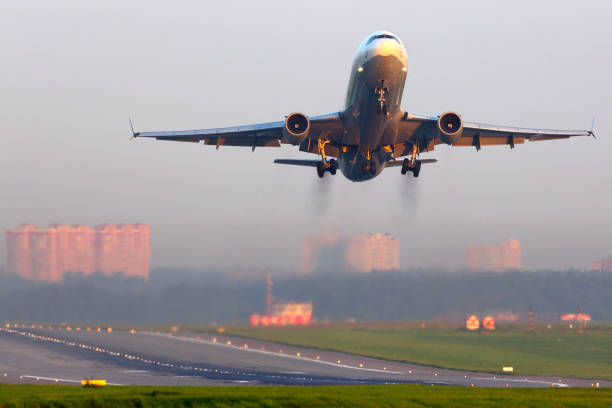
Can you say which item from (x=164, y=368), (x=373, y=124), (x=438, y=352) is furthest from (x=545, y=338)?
(x=373, y=124)

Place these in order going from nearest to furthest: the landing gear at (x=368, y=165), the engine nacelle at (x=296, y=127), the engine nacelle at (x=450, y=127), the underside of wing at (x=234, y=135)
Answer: the engine nacelle at (x=296, y=127) → the engine nacelle at (x=450, y=127) → the landing gear at (x=368, y=165) → the underside of wing at (x=234, y=135)

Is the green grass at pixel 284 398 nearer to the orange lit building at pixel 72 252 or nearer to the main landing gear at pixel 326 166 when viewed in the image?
the main landing gear at pixel 326 166

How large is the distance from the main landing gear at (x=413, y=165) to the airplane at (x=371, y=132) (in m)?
0.06

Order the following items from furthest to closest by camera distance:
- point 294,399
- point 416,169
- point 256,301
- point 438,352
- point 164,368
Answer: point 438,352 < point 256,301 < point 164,368 < point 416,169 < point 294,399

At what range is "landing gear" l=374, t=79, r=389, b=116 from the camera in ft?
150

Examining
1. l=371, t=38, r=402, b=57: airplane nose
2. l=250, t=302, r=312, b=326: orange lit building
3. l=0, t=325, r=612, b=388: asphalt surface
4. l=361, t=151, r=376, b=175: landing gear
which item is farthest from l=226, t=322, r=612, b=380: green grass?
l=371, t=38, r=402, b=57: airplane nose

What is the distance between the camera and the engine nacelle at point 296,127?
162 feet

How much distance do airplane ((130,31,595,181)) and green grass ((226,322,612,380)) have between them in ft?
106

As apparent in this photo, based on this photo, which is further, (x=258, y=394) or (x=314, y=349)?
(x=314, y=349)

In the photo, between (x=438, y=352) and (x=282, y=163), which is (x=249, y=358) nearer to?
(x=438, y=352)

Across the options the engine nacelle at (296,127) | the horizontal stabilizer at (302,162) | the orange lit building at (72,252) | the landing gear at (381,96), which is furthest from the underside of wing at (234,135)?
the orange lit building at (72,252)

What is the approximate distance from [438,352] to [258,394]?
58777mm

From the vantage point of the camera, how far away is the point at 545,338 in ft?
318

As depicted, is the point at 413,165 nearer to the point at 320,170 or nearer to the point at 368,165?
the point at 368,165
